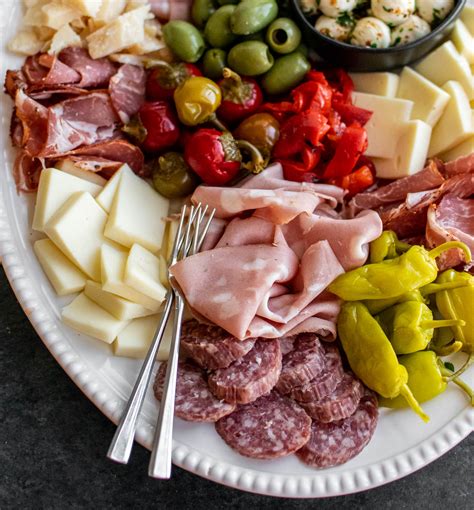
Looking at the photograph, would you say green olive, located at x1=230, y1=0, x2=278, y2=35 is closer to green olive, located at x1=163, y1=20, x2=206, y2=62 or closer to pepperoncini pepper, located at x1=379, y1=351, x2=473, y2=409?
green olive, located at x1=163, y1=20, x2=206, y2=62

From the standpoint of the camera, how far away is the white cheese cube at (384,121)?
217 cm

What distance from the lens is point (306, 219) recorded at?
2008 mm

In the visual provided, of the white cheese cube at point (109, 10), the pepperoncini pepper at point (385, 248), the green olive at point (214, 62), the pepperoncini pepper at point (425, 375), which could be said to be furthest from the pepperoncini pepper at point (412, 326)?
the white cheese cube at point (109, 10)

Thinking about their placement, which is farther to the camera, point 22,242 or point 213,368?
point 22,242

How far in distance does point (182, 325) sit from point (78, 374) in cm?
31

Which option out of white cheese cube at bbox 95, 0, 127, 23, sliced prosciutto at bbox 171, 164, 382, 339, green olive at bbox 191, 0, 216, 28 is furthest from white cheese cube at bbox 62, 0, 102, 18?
sliced prosciutto at bbox 171, 164, 382, 339

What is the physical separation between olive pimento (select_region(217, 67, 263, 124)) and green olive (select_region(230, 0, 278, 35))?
127 millimetres

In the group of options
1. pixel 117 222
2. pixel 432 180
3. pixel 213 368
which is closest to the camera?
pixel 213 368

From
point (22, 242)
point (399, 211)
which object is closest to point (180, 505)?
point (22, 242)

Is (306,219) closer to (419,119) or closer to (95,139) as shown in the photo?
(419,119)

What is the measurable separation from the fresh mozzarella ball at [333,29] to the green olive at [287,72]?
10cm

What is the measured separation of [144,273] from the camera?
191 centimetres

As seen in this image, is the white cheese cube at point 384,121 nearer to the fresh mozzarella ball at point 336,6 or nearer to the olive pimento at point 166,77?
the fresh mozzarella ball at point 336,6

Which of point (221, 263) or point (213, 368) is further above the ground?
point (221, 263)
